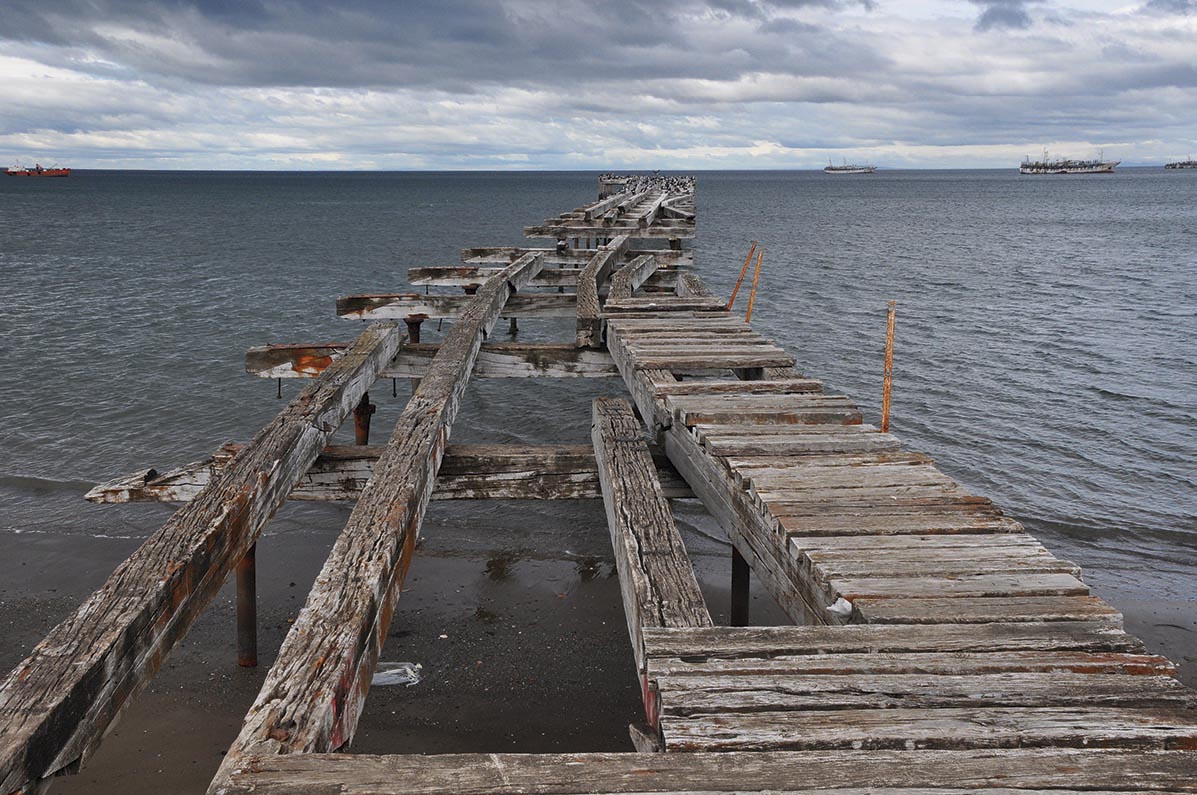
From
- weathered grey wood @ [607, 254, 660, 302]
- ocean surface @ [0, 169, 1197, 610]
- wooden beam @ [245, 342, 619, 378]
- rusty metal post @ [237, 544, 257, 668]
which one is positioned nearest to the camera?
rusty metal post @ [237, 544, 257, 668]

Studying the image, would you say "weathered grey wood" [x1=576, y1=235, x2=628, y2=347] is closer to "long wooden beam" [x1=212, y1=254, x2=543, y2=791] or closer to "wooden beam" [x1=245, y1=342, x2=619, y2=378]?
"wooden beam" [x1=245, y1=342, x2=619, y2=378]

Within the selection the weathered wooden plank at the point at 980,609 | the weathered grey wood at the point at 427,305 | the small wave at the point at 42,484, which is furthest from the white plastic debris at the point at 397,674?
the small wave at the point at 42,484

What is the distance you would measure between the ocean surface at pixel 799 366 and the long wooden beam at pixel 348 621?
16.8ft

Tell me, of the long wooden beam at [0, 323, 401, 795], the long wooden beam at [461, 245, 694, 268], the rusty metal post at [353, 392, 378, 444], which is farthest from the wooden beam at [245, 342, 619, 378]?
the long wooden beam at [461, 245, 694, 268]

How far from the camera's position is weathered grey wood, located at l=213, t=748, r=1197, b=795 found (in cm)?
241

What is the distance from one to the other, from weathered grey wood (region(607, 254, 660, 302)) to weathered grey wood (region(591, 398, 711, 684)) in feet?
12.5

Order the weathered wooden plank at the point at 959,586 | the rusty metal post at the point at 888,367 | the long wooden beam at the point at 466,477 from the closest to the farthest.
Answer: the weathered wooden plank at the point at 959,586 < the long wooden beam at the point at 466,477 < the rusty metal post at the point at 888,367

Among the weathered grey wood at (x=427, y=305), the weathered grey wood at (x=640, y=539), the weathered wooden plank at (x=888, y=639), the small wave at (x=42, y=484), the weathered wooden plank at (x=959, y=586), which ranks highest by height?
the weathered grey wood at (x=427, y=305)

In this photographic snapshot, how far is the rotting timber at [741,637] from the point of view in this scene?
2.50 metres

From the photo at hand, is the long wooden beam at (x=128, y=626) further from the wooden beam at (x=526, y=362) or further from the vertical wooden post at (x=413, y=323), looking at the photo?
the vertical wooden post at (x=413, y=323)

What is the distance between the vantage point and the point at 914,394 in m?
17.2

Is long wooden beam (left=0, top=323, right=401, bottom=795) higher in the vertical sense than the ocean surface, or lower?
higher

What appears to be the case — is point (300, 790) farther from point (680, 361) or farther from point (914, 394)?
point (914, 394)

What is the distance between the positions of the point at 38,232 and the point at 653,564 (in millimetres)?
69093
